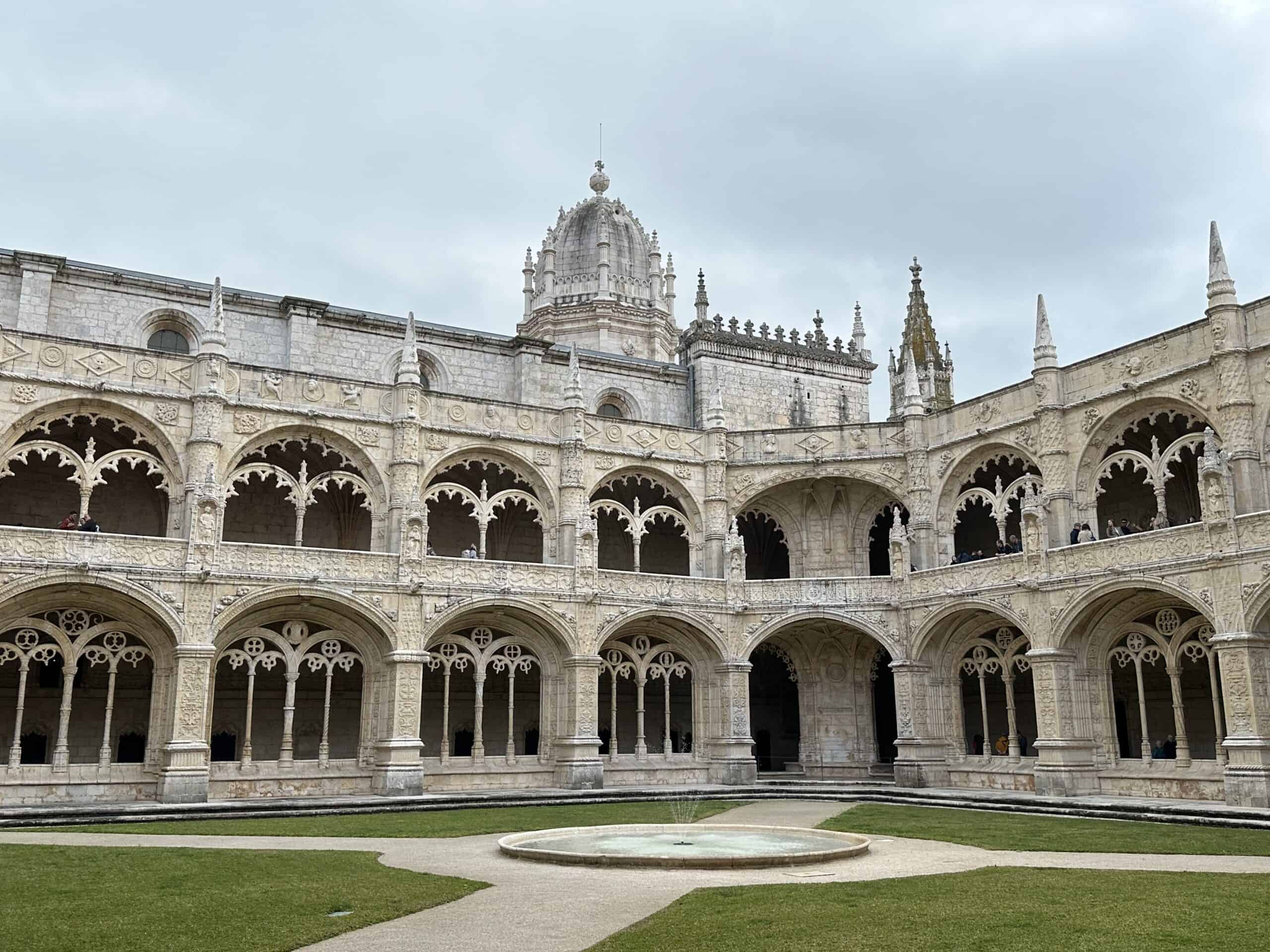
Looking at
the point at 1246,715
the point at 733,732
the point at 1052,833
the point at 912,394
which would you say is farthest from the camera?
the point at 912,394

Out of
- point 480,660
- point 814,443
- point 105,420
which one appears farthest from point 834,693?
point 105,420

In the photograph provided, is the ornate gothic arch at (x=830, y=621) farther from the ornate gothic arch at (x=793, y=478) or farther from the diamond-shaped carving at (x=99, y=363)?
the diamond-shaped carving at (x=99, y=363)

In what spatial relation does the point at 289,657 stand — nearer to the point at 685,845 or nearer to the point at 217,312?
the point at 217,312

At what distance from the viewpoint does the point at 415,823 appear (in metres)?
22.1

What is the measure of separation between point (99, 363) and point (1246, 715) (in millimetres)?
26105

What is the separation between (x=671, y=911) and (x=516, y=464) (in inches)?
860

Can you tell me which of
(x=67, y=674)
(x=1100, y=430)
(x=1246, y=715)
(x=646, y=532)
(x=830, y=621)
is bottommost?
(x=1246, y=715)

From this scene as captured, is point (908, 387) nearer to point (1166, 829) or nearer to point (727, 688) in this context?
point (727, 688)

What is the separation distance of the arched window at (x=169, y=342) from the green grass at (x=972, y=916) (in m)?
26.7

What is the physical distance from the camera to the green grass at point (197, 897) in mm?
10188

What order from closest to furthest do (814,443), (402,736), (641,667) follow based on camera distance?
(402,736) < (641,667) < (814,443)

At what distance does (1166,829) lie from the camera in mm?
19844

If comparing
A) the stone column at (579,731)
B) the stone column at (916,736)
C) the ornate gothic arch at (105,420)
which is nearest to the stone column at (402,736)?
the stone column at (579,731)

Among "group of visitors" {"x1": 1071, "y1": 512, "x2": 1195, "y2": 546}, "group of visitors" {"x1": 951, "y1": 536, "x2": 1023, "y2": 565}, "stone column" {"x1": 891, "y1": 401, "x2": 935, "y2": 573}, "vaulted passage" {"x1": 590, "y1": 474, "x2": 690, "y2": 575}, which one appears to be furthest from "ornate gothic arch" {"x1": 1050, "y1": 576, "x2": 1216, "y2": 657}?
"vaulted passage" {"x1": 590, "y1": 474, "x2": 690, "y2": 575}
